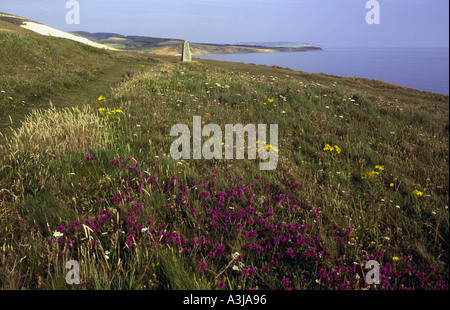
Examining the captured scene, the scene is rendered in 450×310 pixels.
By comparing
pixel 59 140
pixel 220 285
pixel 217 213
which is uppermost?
pixel 59 140

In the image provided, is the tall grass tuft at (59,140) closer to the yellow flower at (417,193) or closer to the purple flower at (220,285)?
the purple flower at (220,285)

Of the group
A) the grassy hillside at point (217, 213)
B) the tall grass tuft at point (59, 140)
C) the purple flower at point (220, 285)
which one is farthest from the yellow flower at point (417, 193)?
the tall grass tuft at point (59, 140)

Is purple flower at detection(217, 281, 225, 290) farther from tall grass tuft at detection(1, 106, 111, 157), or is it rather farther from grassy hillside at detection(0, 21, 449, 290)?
tall grass tuft at detection(1, 106, 111, 157)

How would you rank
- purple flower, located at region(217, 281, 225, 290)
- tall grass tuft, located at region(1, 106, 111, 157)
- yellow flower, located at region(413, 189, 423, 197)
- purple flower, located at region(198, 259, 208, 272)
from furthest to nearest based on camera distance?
tall grass tuft, located at region(1, 106, 111, 157)
yellow flower, located at region(413, 189, 423, 197)
purple flower, located at region(198, 259, 208, 272)
purple flower, located at region(217, 281, 225, 290)

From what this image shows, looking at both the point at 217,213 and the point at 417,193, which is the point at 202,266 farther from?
the point at 417,193

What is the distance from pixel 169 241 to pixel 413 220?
3.08m

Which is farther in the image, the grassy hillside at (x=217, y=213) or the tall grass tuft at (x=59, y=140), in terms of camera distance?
the tall grass tuft at (x=59, y=140)

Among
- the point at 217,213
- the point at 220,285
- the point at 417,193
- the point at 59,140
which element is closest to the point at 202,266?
the point at 220,285

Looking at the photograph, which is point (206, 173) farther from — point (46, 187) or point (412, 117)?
point (412, 117)

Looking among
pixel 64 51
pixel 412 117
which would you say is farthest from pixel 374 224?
pixel 64 51

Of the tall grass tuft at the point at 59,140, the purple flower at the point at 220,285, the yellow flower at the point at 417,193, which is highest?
the tall grass tuft at the point at 59,140

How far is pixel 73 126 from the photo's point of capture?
5836 mm

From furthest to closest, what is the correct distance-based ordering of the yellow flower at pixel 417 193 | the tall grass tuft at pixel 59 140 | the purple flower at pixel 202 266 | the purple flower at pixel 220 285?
the tall grass tuft at pixel 59 140, the yellow flower at pixel 417 193, the purple flower at pixel 202 266, the purple flower at pixel 220 285

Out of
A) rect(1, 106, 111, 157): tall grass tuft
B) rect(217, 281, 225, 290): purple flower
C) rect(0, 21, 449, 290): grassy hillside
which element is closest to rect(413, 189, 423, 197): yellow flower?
rect(0, 21, 449, 290): grassy hillside
